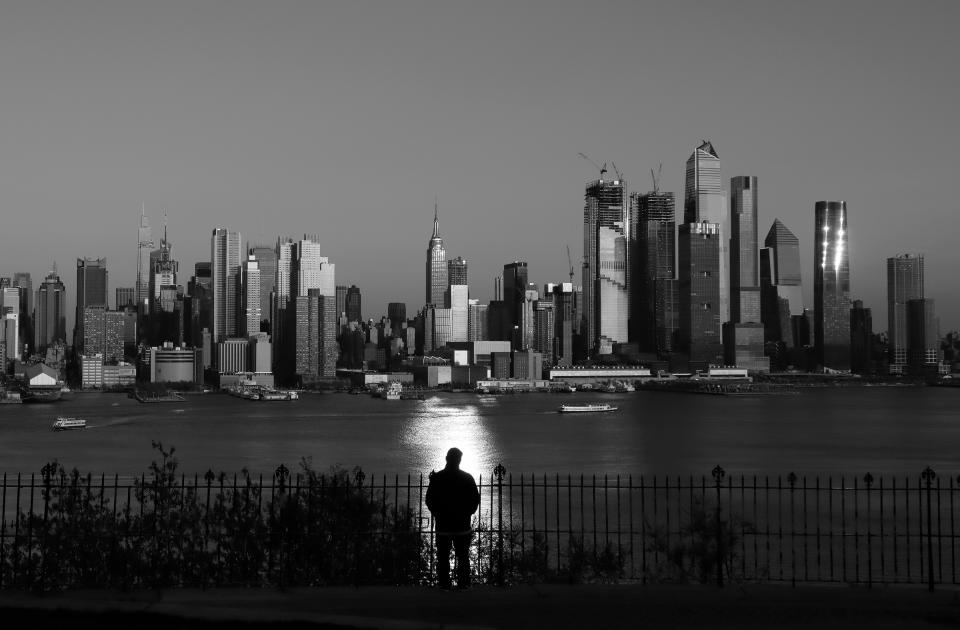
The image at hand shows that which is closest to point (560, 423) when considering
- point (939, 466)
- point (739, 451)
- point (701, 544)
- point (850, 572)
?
point (739, 451)

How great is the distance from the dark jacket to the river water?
1062 inches

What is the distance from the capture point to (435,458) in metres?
50.4

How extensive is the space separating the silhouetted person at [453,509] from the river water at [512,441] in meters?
27.0

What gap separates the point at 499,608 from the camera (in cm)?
948

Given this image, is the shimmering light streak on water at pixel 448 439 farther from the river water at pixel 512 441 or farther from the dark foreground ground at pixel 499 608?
the dark foreground ground at pixel 499 608

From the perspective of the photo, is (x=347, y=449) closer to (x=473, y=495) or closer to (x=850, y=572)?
(x=850, y=572)

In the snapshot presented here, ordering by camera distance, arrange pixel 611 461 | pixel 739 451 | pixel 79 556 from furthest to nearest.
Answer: pixel 739 451
pixel 611 461
pixel 79 556

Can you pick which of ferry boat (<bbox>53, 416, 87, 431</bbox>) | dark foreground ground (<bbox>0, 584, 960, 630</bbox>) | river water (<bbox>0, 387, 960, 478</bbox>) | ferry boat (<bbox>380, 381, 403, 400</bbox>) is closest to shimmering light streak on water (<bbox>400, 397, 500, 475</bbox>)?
river water (<bbox>0, 387, 960, 478</bbox>)

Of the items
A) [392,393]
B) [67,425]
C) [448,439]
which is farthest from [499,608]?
[392,393]

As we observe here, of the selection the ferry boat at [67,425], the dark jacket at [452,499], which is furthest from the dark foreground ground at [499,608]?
the ferry boat at [67,425]

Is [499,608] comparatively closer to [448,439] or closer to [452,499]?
[452,499]

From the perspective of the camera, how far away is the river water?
46375mm

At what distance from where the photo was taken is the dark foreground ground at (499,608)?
29.2 feet

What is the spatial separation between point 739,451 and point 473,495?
4756cm
